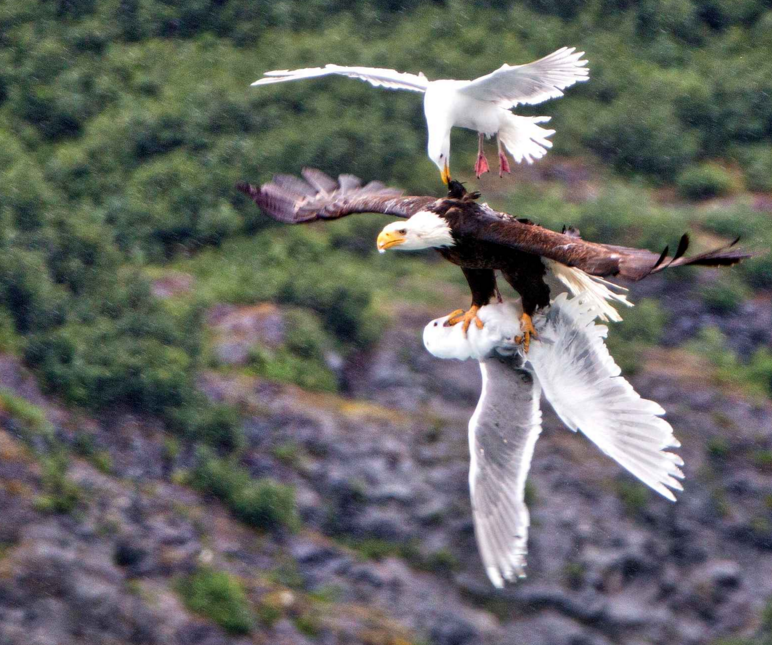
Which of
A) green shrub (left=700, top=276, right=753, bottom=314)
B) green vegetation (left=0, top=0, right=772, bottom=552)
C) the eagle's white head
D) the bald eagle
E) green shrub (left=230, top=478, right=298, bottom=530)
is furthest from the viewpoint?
green shrub (left=700, top=276, right=753, bottom=314)

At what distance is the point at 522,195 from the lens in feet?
66.5

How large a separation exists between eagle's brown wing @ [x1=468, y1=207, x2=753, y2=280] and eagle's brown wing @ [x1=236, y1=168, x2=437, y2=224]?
987mm

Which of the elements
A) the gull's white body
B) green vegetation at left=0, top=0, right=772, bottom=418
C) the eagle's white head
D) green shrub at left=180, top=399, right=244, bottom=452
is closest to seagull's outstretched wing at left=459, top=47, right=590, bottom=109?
the eagle's white head

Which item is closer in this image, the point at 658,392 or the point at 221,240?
the point at 658,392

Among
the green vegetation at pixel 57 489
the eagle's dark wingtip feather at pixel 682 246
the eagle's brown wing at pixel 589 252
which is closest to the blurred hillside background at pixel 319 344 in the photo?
the green vegetation at pixel 57 489

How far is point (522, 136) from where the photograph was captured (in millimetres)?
8781

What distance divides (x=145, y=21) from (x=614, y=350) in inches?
399

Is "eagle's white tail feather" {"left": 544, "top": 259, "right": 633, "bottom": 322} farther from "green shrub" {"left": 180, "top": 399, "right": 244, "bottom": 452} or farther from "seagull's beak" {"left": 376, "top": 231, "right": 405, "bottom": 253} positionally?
"green shrub" {"left": 180, "top": 399, "right": 244, "bottom": 452}

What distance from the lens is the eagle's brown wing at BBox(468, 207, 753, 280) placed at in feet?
19.3

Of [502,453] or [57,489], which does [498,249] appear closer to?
[502,453]

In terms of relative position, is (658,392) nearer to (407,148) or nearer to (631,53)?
(407,148)

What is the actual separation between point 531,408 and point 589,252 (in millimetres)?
1668

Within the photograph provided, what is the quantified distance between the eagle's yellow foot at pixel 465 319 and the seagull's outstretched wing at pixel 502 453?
301 mm

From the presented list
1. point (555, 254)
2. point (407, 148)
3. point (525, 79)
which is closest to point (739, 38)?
point (407, 148)
